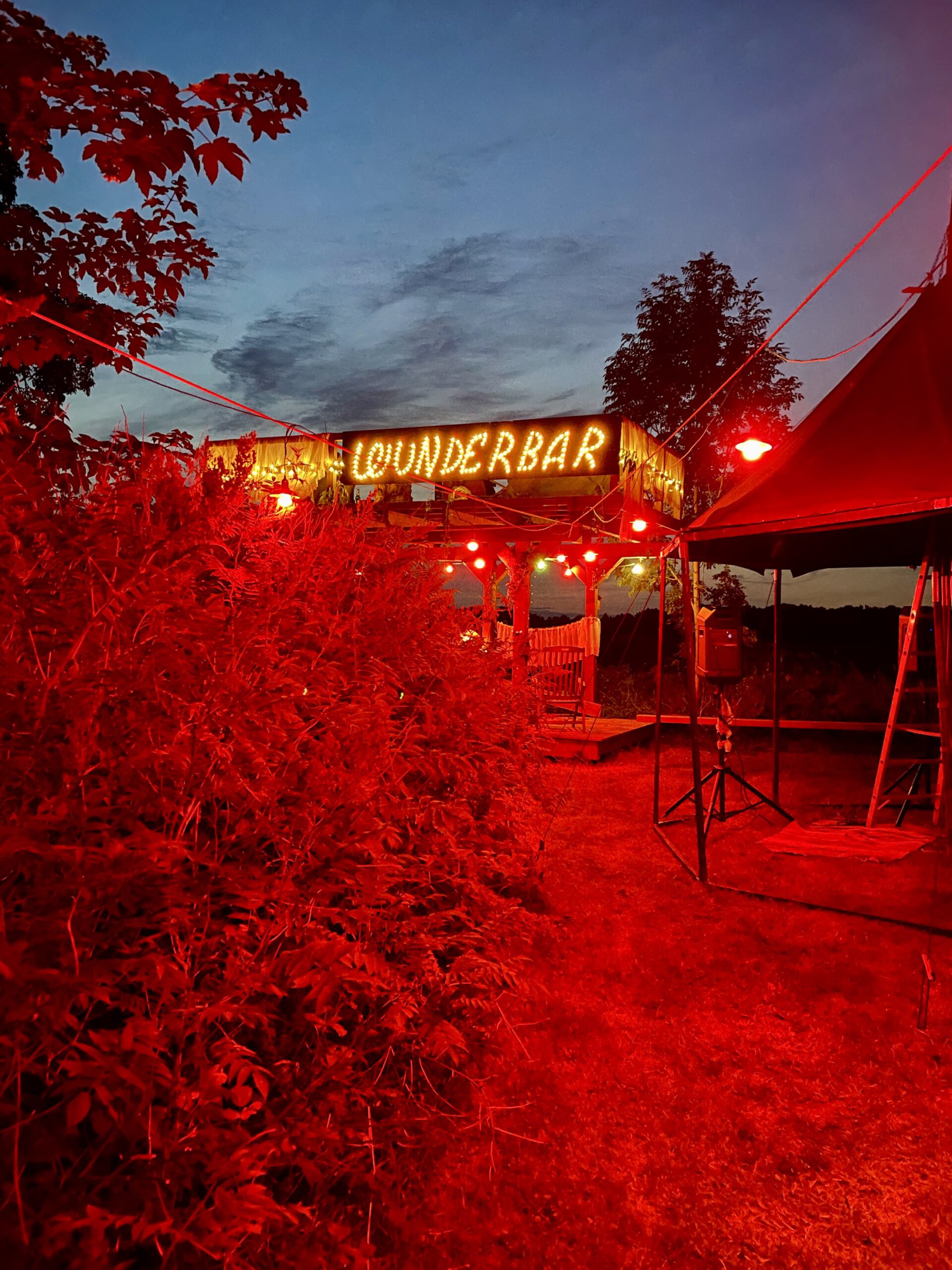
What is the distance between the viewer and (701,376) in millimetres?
17891

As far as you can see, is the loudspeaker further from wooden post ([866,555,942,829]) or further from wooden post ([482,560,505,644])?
wooden post ([482,560,505,644])

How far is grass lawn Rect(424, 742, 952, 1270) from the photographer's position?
2186 mm

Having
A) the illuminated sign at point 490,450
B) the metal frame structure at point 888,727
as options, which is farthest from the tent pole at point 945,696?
the illuminated sign at point 490,450

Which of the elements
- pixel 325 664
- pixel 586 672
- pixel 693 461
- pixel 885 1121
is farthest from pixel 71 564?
pixel 693 461

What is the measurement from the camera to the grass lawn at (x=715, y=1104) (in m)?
2.19

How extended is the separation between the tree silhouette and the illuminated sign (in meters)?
5.29

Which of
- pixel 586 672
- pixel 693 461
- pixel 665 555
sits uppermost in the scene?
pixel 693 461

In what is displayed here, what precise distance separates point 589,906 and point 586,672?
802cm

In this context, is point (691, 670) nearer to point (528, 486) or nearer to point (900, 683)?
point (900, 683)

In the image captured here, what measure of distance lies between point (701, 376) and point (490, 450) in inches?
282

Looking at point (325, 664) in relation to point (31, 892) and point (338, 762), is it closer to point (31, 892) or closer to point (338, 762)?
point (338, 762)

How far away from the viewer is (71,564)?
5.94 ft

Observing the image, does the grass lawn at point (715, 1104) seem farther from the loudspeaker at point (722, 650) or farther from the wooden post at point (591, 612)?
the wooden post at point (591, 612)

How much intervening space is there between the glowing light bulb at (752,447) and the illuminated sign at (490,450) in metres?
6.35
